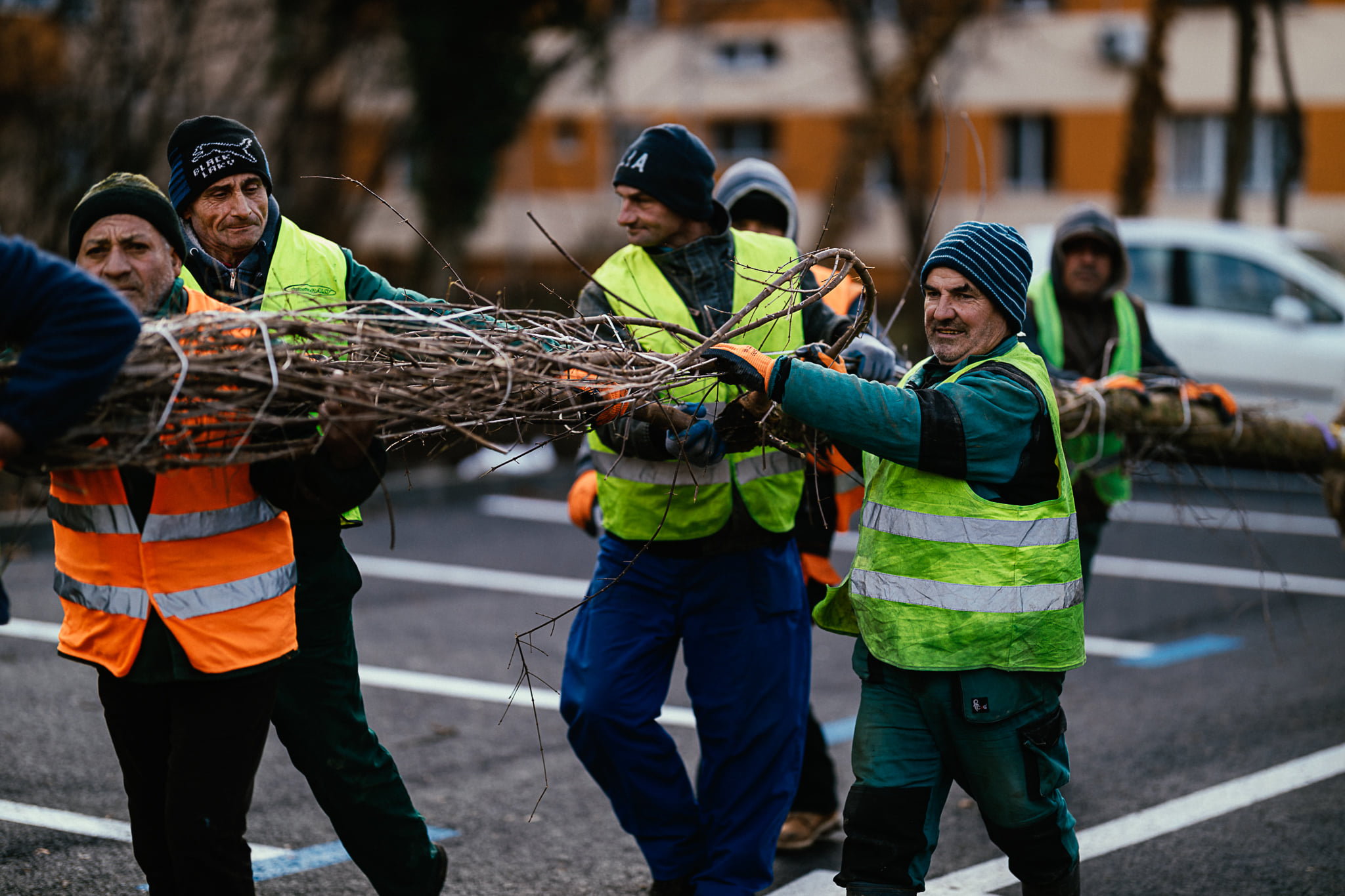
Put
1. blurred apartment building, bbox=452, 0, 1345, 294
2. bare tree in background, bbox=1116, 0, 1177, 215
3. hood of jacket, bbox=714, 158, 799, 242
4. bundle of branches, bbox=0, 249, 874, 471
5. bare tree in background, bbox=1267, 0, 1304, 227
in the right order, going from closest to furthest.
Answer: bundle of branches, bbox=0, 249, 874, 471
hood of jacket, bbox=714, 158, 799, 242
bare tree in background, bbox=1267, 0, 1304, 227
bare tree in background, bbox=1116, 0, 1177, 215
blurred apartment building, bbox=452, 0, 1345, 294

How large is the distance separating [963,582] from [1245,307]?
947 cm

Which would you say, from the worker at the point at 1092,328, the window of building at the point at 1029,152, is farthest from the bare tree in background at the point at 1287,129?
the window of building at the point at 1029,152

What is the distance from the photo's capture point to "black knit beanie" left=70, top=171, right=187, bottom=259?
300 cm

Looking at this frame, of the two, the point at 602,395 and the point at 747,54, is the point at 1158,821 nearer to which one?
the point at 602,395

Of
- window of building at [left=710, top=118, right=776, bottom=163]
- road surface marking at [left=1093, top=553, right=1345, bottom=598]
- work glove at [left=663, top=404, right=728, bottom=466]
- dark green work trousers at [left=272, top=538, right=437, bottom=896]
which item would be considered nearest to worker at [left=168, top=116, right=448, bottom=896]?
dark green work trousers at [left=272, top=538, right=437, bottom=896]

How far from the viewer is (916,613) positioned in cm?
324

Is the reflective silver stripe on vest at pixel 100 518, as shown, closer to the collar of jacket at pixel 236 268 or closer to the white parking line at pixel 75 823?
the collar of jacket at pixel 236 268

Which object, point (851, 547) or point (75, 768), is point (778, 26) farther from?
point (75, 768)

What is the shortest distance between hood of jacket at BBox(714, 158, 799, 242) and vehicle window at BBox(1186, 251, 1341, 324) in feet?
24.2

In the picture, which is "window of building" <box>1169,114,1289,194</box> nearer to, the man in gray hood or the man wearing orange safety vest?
the man in gray hood

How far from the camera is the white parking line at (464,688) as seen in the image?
608cm

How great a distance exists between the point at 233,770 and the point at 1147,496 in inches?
396

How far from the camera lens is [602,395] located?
3.37 m

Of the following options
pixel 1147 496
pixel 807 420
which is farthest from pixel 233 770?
pixel 1147 496
